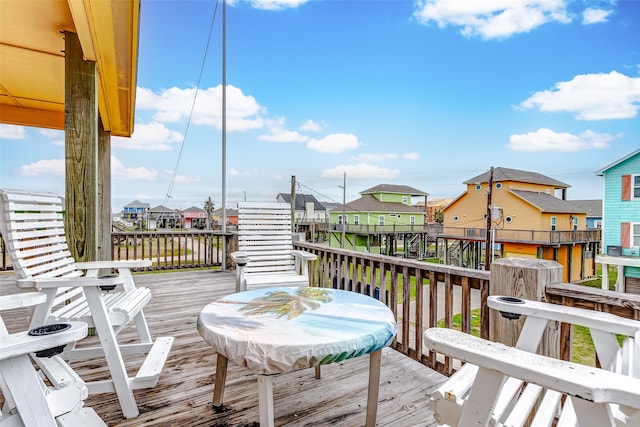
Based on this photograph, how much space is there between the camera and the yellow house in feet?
56.2

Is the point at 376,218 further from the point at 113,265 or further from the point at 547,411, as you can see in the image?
the point at 547,411

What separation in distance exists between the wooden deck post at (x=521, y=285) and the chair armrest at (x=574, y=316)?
28cm

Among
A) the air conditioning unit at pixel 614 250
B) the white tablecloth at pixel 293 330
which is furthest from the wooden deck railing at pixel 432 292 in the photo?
the air conditioning unit at pixel 614 250

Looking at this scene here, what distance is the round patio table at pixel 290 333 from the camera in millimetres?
1160

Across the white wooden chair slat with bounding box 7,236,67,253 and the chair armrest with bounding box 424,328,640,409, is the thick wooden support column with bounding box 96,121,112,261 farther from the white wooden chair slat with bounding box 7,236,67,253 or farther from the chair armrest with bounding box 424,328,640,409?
the chair armrest with bounding box 424,328,640,409

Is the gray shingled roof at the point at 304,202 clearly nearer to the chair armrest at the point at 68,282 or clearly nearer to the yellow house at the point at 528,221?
the yellow house at the point at 528,221

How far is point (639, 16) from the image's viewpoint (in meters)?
14.1

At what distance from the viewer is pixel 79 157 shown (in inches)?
104

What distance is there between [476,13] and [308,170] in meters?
19.6

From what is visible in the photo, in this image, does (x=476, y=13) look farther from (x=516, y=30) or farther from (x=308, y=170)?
(x=308, y=170)

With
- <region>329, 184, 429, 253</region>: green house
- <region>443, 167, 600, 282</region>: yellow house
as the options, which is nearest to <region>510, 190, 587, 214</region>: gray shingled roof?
<region>443, 167, 600, 282</region>: yellow house

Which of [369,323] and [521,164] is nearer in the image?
[369,323]

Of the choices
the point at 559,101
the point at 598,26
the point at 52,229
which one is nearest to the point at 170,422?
the point at 52,229

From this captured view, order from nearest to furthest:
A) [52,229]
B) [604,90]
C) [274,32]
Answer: [52,229] → [274,32] → [604,90]
